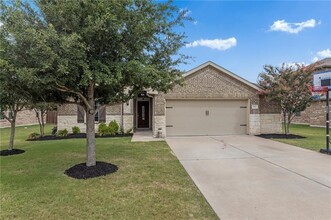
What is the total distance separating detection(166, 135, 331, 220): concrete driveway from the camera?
382 centimetres

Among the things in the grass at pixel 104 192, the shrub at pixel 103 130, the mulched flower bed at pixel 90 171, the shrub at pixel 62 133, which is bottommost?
the grass at pixel 104 192

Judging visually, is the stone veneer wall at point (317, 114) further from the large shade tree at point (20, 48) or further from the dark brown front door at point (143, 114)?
the large shade tree at point (20, 48)

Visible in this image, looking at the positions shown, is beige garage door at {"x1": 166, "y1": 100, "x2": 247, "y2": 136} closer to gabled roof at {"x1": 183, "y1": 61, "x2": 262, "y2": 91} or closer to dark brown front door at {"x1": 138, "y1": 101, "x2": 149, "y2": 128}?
gabled roof at {"x1": 183, "y1": 61, "x2": 262, "y2": 91}

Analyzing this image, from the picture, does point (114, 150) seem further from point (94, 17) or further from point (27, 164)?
point (94, 17)

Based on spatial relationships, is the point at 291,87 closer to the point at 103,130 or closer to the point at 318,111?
the point at 318,111

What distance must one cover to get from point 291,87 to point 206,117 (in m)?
4.89

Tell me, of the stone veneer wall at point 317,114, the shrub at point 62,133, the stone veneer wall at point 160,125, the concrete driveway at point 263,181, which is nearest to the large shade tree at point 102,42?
the concrete driveway at point 263,181

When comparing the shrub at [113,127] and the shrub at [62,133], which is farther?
the shrub at [113,127]

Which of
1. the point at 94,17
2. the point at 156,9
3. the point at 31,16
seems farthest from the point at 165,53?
the point at 31,16

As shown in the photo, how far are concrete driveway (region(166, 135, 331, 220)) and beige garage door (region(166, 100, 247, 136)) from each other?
4659 millimetres

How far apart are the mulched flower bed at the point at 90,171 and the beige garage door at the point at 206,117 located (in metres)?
7.28

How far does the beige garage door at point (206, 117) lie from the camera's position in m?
13.5

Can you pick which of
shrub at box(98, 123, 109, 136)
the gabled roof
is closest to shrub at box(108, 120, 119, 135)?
shrub at box(98, 123, 109, 136)

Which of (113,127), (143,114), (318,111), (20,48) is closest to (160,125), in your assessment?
(113,127)
